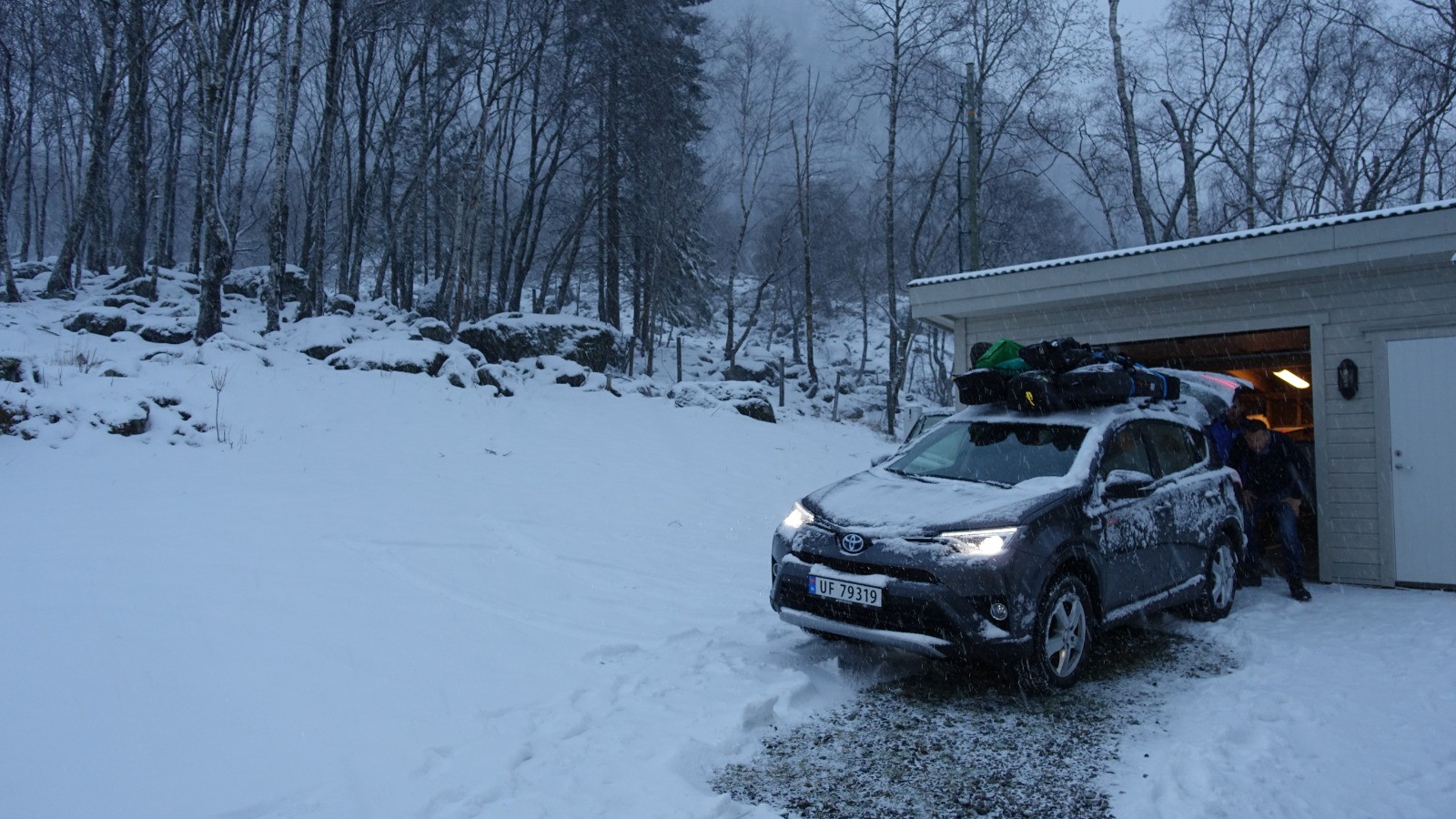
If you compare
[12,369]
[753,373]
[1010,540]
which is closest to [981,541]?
[1010,540]

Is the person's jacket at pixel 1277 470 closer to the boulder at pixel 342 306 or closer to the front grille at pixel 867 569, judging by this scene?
the front grille at pixel 867 569

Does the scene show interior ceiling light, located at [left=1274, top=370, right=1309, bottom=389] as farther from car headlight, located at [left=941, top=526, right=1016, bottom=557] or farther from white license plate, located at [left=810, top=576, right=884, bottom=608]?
white license plate, located at [left=810, top=576, right=884, bottom=608]

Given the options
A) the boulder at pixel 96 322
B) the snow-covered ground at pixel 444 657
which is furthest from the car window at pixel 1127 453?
the boulder at pixel 96 322

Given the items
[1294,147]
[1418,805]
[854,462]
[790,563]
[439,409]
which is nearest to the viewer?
[1418,805]

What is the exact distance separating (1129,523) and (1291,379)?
864cm

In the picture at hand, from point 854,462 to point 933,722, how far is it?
10434 millimetres

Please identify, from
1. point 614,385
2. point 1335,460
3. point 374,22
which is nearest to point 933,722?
point 1335,460

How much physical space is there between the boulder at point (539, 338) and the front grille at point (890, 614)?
520 inches

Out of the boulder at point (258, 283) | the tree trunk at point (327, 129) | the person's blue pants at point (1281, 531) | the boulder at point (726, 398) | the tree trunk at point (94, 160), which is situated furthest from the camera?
the boulder at point (258, 283)

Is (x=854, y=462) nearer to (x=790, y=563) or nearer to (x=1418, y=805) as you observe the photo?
(x=790, y=563)

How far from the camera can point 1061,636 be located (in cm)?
445

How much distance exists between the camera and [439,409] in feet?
36.9

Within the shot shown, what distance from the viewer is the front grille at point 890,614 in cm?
407

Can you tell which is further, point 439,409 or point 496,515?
point 439,409
